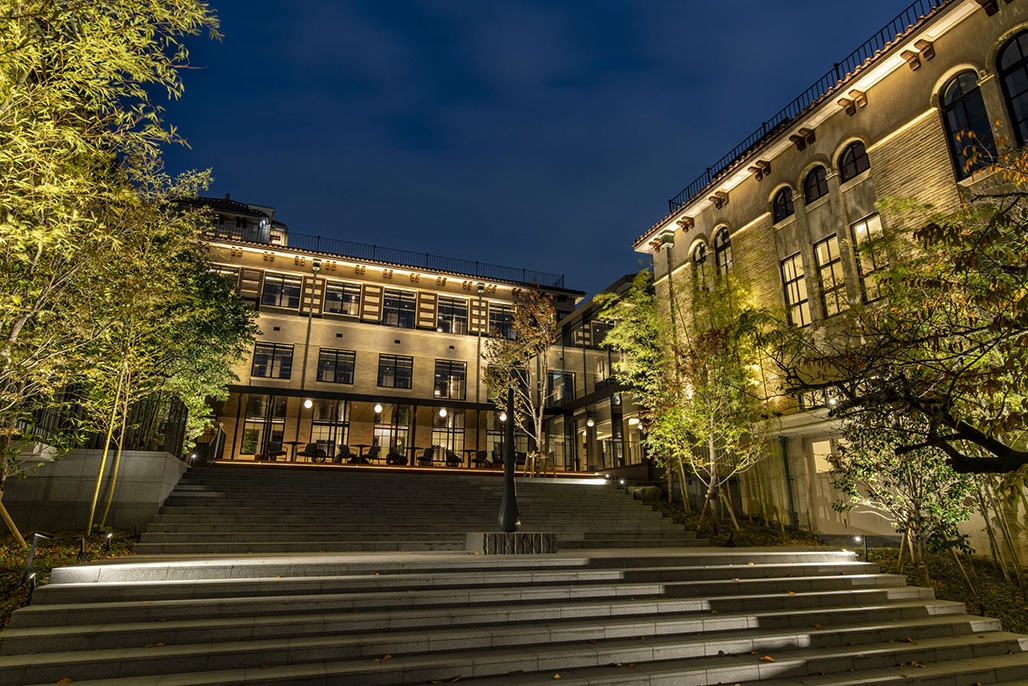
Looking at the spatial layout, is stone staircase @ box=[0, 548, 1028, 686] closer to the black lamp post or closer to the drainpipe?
the black lamp post

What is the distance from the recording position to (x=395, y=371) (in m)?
27.5

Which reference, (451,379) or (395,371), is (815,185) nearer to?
(451,379)

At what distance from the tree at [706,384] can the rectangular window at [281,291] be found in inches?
684

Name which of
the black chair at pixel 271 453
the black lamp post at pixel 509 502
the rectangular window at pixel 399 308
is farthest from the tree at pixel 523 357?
the black lamp post at pixel 509 502

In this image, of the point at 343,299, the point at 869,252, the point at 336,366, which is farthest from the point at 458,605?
the point at 343,299

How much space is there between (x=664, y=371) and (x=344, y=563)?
10747 mm

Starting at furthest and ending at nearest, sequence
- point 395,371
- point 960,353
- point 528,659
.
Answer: point 395,371, point 528,659, point 960,353

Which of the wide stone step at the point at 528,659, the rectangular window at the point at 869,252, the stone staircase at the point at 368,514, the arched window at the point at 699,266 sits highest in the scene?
the arched window at the point at 699,266

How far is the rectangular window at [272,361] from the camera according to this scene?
83.6 ft

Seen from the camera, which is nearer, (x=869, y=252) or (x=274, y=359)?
(x=869, y=252)

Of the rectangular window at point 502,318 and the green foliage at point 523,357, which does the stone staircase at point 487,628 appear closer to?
the green foliage at point 523,357

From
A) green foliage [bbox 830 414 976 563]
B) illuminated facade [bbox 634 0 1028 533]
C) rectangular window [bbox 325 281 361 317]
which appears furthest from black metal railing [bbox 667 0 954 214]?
rectangular window [bbox 325 281 361 317]

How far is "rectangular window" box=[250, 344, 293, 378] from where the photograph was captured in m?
25.5

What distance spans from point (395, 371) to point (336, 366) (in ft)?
8.99
